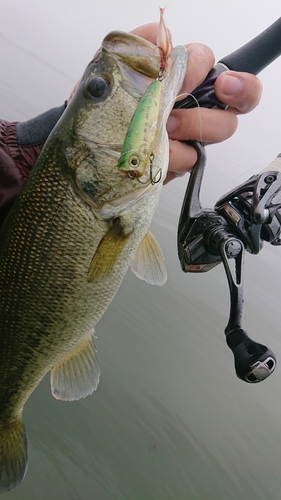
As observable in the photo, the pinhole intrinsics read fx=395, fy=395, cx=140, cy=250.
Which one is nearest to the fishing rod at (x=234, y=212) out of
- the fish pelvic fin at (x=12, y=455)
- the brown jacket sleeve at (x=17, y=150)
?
the brown jacket sleeve at (x=17, y=150)

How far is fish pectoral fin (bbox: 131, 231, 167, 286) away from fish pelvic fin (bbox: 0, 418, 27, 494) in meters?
0.93

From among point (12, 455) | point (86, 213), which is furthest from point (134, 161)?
point (12, 455)

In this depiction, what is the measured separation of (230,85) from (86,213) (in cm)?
77

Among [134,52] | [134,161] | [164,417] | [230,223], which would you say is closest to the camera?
[134,161]

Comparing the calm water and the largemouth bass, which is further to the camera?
the calm water

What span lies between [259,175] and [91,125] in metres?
0.95

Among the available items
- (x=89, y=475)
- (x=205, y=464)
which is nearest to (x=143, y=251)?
(x=89, y=475)

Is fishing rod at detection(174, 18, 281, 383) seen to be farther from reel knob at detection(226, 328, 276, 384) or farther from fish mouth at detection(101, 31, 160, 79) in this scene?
fish mouth at detection(101, 31, 160, 79)

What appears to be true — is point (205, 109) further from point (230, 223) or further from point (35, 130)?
point (35, 130)

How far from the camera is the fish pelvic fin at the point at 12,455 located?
1688mm

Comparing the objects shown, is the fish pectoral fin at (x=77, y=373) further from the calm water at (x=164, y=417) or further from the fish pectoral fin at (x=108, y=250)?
the calm water at (x=164, y=417)

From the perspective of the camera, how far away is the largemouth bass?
1.36 m

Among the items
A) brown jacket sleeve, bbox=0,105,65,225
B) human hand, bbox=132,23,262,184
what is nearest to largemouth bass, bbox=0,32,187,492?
human hand, bbox=132,23,262,184

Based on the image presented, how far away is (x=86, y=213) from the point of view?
1.43 metres
